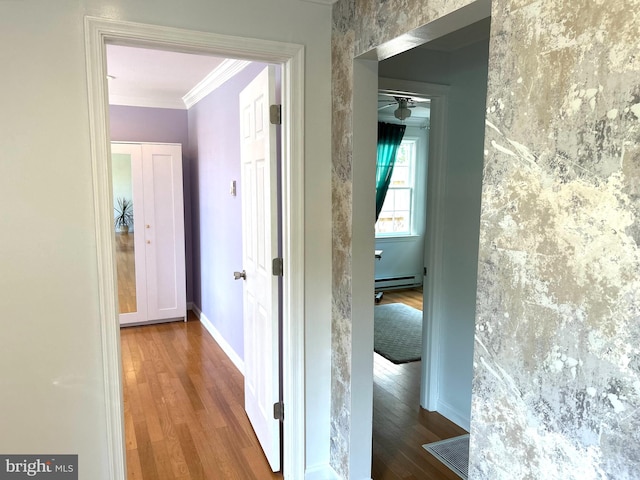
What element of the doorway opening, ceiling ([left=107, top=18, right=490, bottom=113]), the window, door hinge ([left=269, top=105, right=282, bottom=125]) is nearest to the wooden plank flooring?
the doorway opening

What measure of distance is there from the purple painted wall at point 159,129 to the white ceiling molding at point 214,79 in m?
0.24

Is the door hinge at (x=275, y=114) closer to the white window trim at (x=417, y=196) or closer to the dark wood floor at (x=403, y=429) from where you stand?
the dark wood floor at (x=403, y=429)

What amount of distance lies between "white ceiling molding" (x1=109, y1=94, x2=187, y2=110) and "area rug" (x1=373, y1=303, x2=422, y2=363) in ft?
10.6

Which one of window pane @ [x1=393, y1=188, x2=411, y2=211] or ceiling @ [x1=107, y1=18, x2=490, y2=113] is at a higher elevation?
ceiling @ [x1=107, y1=18, x2=490, y2=113]

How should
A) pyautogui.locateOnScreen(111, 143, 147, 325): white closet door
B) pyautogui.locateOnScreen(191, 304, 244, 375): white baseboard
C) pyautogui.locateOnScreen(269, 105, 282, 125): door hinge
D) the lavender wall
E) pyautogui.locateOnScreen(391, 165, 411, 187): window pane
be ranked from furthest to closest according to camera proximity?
1. pyautogui.locateOnScreen(391, 165, 411, 187): window pane
2. pyautogui.locateOnScreen(111, 143, 147, 325): white closet door
3. pyautogui.locateOnScreen(191, 304, 244, 375): white baseboard
4. the lavender wall
5. pyautogui.locateOnScreen(269, 105, 282, 125): door hinge

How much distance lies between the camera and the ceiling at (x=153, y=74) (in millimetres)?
3299

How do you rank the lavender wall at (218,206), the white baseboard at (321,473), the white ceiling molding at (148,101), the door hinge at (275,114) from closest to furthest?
the door hinge at (275,114)
the white baseboard at (321,473)
the lavender wall at (218,206)
the white ceiling molding at (148,101)

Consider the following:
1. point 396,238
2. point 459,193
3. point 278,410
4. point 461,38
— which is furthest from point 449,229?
point 396,238

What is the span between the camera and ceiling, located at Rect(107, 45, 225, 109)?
330 cm

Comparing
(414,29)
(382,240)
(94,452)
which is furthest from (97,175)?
(382,240)

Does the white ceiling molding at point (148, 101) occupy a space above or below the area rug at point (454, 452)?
above

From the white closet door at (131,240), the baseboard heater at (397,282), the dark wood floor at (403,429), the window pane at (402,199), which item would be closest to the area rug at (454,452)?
the dark wood floor at (403,429)

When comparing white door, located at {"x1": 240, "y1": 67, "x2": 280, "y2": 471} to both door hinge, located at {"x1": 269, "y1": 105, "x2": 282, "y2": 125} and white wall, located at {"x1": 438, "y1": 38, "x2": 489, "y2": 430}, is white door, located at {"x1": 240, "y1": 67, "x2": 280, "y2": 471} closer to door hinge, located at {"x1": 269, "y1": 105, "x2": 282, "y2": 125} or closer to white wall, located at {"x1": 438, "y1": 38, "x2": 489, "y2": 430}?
door hinge, located at {"x1": 269, "y1": 105, "x2": 282, "y2": 125}

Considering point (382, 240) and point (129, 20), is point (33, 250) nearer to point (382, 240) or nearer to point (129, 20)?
point (129, 20)
